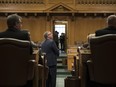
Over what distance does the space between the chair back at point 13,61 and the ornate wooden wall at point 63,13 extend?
11.1 m

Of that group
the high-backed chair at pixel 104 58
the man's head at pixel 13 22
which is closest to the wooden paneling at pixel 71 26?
the man's head at pixel 13 22

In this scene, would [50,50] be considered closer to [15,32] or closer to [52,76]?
[52,76]

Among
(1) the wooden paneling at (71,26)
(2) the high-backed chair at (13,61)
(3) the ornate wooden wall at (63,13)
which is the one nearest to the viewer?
(2) the high-backed chair at (13,61)

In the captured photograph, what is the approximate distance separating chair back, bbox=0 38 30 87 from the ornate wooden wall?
11075 millimetres

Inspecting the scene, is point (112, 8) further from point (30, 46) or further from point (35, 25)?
point (30, 46)

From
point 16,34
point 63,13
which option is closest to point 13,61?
point 16,34

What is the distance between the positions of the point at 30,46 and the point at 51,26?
443 inches

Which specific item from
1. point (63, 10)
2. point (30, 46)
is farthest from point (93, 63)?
point (63, 10)

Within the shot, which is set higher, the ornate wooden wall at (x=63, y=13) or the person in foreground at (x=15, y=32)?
the ornate wooden wall at (x=63, y=13)

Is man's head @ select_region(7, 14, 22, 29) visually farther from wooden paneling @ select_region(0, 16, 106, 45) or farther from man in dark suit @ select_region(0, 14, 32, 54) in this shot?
wooden paneling @ select_region(0, 16, 106, 45)

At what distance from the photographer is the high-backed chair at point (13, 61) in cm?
483

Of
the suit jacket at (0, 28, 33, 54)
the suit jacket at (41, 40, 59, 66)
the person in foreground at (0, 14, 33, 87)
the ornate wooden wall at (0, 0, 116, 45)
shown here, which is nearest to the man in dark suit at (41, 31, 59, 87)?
the suit jacket at (41, 40, 59, 66)

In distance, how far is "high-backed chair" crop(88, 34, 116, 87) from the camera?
191 inches

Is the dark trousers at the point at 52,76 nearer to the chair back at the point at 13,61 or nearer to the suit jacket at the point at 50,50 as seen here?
the suit jacket at the point at 50,50
